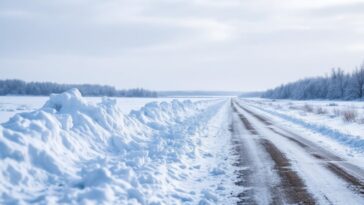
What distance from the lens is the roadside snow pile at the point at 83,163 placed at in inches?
250

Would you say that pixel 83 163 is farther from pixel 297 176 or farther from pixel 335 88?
pixel 335 88

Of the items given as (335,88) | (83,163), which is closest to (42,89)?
(335,88)

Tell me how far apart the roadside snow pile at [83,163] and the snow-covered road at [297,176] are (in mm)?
1071

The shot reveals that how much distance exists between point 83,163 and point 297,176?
5173 mm

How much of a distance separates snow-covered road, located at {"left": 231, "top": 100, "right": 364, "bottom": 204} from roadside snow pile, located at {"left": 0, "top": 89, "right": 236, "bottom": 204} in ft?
3.51

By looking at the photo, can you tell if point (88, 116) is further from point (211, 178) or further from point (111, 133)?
point (211, 178)

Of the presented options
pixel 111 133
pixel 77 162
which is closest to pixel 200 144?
pixel 111 133

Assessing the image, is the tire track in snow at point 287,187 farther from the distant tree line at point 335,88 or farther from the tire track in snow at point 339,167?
the distant tree line at point 335,88

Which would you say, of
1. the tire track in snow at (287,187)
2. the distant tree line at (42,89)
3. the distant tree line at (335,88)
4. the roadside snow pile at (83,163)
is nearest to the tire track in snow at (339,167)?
the tire track in snow at (287,187)

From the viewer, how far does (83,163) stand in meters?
8.77

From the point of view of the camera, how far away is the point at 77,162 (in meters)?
8.76

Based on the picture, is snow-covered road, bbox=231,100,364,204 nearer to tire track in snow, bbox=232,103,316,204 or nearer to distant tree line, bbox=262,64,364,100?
tire track in snow, bbox=232,103,316,204

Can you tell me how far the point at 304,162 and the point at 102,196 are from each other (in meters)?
6.90

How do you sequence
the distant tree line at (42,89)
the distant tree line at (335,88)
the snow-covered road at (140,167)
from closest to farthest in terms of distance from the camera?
the snow-covered road at (140,167) → the distant tree line at (335,88) → the distant tree line at (42,89)
